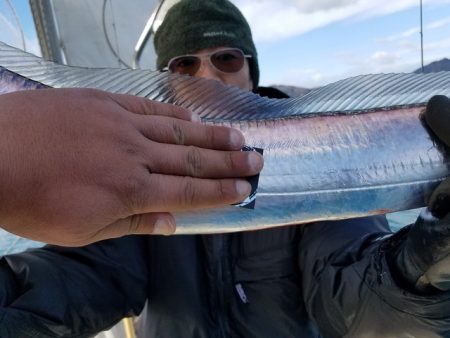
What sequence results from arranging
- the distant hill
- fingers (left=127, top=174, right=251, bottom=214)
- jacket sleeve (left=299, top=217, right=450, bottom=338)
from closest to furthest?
fingers (left=127, top=174, right=251, bottom=214)
jacket sleeve (left=299, top=217, right=450, bottom=338)
the distant hill

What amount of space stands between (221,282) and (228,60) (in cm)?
114

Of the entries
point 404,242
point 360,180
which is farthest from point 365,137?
point 404,242

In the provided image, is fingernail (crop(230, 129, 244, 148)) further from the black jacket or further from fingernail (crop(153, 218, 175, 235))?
the black jacket

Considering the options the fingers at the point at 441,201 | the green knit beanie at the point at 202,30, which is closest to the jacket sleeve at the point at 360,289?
the fingers at the point at 441,201

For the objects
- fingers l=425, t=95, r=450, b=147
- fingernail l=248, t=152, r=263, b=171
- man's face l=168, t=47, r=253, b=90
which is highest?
man's face l=168, t=47, r=253, b=90

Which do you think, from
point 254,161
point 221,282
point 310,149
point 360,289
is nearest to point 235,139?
point 254,161

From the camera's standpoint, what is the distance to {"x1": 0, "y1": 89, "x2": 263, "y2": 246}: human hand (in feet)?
2.69

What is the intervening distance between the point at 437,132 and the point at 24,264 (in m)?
1.54

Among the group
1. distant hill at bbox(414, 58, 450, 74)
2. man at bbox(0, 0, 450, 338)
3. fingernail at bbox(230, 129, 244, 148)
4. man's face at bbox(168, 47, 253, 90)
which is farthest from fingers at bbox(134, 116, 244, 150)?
distant hill at bbox(414, 58, 450, 74)

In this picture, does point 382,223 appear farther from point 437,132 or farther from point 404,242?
point 437,132

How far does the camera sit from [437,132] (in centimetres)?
122

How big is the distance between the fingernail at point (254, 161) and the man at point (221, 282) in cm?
58

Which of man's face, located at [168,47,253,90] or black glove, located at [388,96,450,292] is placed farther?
man's face, located at [168,47,253,90]

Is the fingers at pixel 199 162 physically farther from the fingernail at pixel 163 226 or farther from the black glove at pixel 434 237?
the black glove at pixel 434 237
